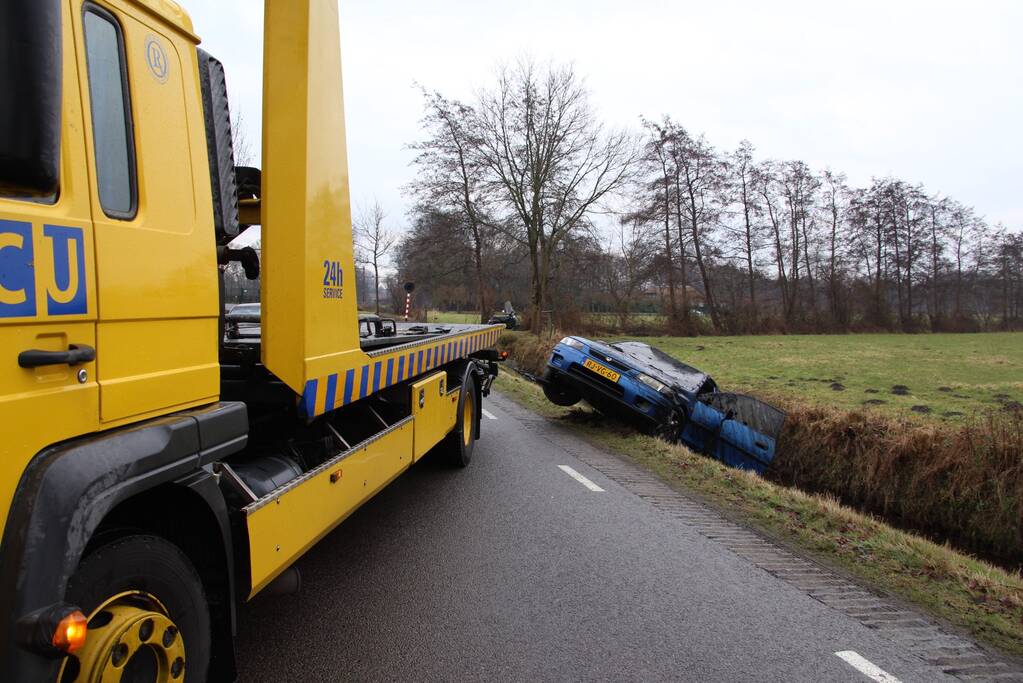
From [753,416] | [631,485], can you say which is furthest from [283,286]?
[753,416]

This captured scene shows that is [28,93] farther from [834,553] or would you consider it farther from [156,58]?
[834,553]

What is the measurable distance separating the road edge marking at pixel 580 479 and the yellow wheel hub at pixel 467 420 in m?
1.09

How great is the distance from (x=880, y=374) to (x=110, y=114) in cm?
2062

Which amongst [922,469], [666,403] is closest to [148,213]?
[666,403]

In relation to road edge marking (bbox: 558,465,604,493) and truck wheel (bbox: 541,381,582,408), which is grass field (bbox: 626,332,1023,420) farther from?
road edge marking (bbox: 558,465,604,493)

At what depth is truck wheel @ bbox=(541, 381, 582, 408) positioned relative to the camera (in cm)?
1017

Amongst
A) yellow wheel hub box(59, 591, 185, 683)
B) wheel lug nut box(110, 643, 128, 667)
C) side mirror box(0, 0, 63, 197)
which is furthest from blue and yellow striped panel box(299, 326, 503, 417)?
side mirror box(0, 0, 63, 197)

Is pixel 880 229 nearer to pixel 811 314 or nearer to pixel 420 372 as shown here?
pixel 811 314

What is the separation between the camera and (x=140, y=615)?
6.34 ft

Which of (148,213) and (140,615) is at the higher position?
(148,213)

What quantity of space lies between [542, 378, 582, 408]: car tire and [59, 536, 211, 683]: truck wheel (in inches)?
314

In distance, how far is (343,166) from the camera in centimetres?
356

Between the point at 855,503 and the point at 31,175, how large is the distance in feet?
29.9

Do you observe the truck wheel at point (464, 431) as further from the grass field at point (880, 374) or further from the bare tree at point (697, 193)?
the bare tree at point (697, 193)
